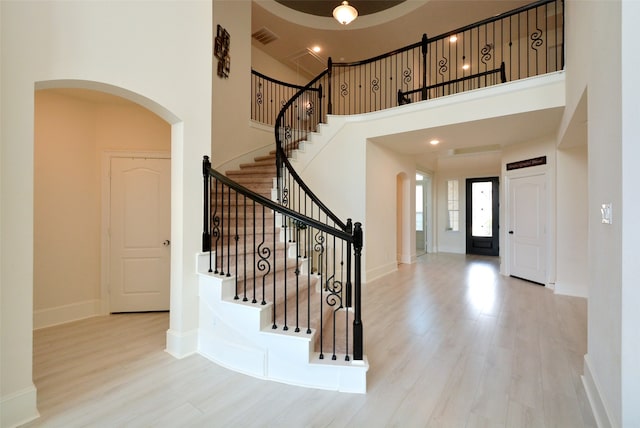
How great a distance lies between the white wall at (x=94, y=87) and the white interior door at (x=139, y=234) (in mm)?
1453

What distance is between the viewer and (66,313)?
11.8 feet

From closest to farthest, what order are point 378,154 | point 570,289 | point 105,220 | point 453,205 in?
1. point 105,220
2. point 570,289
3. point 378,154
4. point 453,205

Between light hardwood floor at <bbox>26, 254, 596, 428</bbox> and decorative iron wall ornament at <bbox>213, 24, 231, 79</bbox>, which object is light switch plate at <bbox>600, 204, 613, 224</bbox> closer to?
light hardwood floor at <bbox>26, 254, 596, 428</bbox>

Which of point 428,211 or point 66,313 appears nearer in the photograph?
point 66,313

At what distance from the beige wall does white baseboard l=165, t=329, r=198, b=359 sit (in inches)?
73.4

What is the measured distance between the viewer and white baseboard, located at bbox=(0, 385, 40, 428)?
5.85 feet

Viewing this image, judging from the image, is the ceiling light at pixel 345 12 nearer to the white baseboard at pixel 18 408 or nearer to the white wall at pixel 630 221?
the white wall at pixel 630 221

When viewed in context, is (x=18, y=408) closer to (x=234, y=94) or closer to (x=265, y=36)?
(x=234, y=94)

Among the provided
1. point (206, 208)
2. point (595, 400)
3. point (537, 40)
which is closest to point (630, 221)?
point (595, 400)

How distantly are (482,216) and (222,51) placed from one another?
26.9ft

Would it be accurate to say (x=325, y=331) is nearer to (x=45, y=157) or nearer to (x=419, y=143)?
(x=45, y=157)

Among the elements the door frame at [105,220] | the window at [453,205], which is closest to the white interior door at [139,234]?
the door frame at [105,220]

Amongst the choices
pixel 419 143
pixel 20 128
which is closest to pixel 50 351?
pixel 20 128

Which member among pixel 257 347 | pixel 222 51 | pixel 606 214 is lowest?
pixel 257 347
